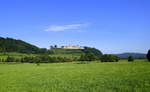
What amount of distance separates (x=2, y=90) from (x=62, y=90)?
630cm

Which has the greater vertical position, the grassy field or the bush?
the bush

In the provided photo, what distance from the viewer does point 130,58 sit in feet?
392

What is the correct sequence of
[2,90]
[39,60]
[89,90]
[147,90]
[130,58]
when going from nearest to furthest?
1. [147,90]
2. [89,90]
3. [2,90]
4. [130,58]
5. [39,60]

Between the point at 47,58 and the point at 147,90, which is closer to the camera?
the point at 147,90

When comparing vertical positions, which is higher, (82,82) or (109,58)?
(109,58)

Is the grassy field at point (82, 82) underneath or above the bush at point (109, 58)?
underneath

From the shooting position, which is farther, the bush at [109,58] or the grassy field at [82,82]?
the bush at [109,58]

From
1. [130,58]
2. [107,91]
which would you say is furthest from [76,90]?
[130,58]

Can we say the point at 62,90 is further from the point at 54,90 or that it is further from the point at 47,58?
the point at 47,58

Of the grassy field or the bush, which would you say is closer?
the grassy field

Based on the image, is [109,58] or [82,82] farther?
[109,58]

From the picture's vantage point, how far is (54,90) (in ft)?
71.7

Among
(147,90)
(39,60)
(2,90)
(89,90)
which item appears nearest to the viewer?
(147,90)

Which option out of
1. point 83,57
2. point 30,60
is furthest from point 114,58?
point 30,60
